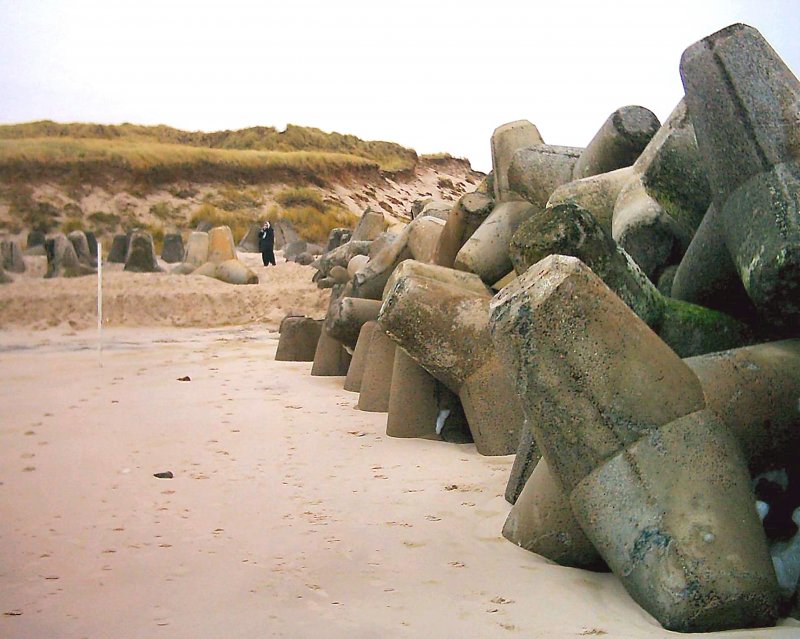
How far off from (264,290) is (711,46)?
40.6ft

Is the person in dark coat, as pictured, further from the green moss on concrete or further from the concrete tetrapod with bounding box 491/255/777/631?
the concrete tetrapod with bounding box 491/255/777/631

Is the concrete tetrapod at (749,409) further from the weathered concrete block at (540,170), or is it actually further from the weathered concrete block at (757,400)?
the weathered concrete block at (540,170)

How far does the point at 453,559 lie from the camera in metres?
3.13

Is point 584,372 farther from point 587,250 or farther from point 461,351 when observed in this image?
point 461,351

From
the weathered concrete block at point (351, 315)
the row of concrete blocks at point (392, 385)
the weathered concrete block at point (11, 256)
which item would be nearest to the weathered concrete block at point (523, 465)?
the row of concrete blocks at point (392, 385)

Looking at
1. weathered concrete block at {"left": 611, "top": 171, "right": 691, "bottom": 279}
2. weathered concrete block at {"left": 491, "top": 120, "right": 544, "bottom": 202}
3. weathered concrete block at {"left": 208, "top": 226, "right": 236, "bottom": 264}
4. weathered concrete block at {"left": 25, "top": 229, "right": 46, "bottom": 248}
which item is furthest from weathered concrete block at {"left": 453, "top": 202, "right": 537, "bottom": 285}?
weathered concrete block at {"left": 208, "top": 226, "right": 236, "bottom": 264}

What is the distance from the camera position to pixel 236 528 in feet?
11.4

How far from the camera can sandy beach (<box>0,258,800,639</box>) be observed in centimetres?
249

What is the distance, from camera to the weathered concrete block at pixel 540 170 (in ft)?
19.4

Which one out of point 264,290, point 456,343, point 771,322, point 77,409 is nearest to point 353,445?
point 456,343

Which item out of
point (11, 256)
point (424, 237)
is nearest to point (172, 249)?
point (424, 237)

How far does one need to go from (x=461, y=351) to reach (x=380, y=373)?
137cm

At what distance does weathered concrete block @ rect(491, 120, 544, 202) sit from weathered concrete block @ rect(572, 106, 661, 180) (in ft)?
4.05

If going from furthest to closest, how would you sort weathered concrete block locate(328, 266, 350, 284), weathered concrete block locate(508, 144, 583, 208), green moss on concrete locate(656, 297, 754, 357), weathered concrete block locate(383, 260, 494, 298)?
weathered concrete block locate(328, 266, 350, 284)
weathered concrete block locate(508, 144, 583, 208)
weathered concrete block locate(383, 260, 494, 298)
green moss on concrete locate(656, 297, 754, 357)
